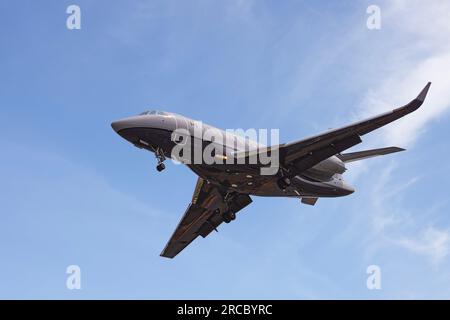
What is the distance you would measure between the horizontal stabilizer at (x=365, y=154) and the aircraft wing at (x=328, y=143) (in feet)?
12.5

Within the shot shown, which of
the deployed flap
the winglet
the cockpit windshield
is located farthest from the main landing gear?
the winglet

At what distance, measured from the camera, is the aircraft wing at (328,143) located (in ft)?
103

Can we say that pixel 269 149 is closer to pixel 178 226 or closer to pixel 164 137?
pixel 164 137

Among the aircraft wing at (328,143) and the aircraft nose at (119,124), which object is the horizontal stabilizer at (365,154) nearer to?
the aircraft wing at (328,143)

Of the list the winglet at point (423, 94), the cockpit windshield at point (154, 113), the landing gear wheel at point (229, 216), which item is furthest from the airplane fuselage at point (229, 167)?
the winglet at point (423, 94)

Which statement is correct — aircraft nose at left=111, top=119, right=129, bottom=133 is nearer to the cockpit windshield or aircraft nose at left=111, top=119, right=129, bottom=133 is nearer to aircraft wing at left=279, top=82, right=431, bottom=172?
the cockpit windshield

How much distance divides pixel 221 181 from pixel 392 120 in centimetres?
1142

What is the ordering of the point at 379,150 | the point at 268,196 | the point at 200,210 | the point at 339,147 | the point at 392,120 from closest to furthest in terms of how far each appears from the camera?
the point at 392,120 → the point at 339,147 → the point at 379,150 → the point at 268,196 → the point at 200,210

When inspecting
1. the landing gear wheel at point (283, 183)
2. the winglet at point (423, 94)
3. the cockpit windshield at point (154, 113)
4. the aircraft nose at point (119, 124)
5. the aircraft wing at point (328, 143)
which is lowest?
the landing gear wheel at point (283, 183)

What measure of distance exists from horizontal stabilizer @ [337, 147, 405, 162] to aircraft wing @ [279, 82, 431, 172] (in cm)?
380

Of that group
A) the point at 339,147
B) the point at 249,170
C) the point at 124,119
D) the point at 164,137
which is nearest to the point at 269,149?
the point at 249,170

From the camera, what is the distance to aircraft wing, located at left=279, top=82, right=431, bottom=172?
31.4 meters

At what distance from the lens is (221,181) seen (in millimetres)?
37469

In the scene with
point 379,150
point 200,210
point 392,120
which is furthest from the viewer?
point 200,210
